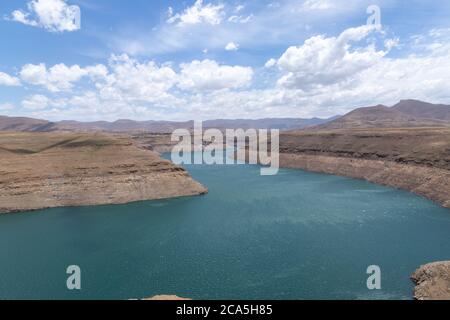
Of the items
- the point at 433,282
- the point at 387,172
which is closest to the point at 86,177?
the point at 433,282

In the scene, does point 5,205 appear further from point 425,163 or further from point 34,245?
point 425,163

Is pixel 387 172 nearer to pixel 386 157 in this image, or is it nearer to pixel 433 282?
pixel 386 157

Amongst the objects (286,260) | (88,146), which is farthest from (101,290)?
(88,146)

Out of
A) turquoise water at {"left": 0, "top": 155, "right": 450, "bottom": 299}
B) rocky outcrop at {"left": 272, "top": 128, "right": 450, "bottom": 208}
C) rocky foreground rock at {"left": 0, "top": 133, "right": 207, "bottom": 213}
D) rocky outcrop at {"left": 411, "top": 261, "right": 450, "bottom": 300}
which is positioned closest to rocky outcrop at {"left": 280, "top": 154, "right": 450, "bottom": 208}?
rocky outcrop at {"left": 272, "top": 128, "right": 450, "bottom": 208}

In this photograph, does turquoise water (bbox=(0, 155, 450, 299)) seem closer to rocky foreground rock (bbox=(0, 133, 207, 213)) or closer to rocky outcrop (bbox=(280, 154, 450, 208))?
rocky foreground rock (bbox=(0, 133, 207, 213))

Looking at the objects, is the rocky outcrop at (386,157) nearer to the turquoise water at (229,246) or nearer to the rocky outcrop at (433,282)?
the turquoise water at (229,246)
